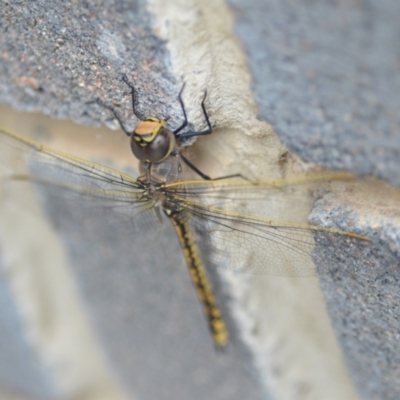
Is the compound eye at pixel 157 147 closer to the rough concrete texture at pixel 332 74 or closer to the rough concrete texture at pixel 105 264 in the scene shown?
the rough concrete texture at pixel 105 264

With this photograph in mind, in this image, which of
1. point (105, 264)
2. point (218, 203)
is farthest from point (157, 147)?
point (105, 264)

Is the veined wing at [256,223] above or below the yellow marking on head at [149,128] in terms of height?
below

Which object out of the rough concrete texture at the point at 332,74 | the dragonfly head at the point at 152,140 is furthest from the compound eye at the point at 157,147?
the rough concrete texture at the point at 332,74

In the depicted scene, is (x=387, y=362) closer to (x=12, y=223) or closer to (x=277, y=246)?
(x=277, y=246)

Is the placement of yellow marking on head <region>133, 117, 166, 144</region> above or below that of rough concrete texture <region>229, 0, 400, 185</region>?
above

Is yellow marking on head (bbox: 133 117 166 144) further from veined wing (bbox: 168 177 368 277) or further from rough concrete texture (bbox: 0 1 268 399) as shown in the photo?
veined wing (bbox: 168 177 368 277)

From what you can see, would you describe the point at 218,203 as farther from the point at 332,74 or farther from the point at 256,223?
the point at 332,74

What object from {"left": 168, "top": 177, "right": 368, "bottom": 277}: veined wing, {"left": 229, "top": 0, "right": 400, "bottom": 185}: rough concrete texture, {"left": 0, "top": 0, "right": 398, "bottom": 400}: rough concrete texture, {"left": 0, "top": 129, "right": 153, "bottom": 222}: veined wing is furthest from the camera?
{"left": 0, "top": 129, "right": 153, "bottom": 222}: veined wing

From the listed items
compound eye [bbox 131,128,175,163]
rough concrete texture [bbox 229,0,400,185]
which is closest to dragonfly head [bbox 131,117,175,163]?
compound eye [bbox 131,128,175,163]
